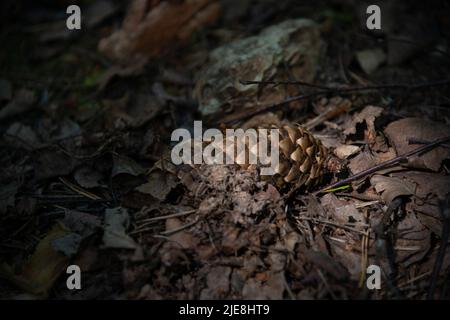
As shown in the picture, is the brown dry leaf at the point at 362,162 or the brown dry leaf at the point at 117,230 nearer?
the brown dry leaf at the point at 117,230

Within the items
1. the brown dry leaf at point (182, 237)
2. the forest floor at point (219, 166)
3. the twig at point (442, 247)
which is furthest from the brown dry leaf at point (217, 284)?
the twig at point (442, 247)

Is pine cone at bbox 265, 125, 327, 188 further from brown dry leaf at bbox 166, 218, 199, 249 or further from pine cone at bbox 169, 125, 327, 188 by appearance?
brown dry leaf at bbox 166, 218, 199, 249

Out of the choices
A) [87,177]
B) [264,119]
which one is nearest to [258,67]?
[264,119]

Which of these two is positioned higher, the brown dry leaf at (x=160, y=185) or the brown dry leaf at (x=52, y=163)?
the brown dry leaf at (x=52, y=163)

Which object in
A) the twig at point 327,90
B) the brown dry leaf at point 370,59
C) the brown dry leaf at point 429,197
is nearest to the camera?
the brown dry leaf at point 429,197

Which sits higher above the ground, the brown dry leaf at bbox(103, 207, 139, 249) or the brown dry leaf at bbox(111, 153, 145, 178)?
the brown dry leaf at bbox(111, 153, 145, 178)

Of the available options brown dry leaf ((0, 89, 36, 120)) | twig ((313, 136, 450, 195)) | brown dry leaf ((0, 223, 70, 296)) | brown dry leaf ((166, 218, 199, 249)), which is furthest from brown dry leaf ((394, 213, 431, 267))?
brown dry leaf ((0, 89, 36, 120))

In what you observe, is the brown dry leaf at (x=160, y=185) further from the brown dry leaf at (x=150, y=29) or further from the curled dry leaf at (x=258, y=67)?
the brown dry leaf at (x=150, y=29)
